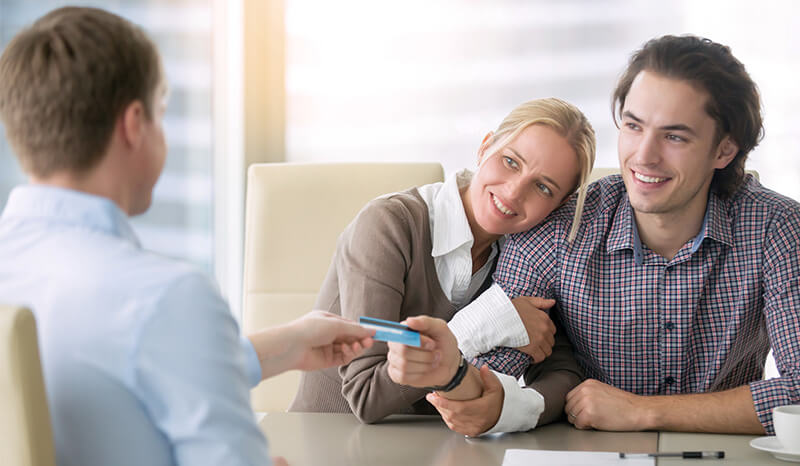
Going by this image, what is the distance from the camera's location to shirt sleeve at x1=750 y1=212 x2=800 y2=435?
1.35 m

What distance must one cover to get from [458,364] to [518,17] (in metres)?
2.04

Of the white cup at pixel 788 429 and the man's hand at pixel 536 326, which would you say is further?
the man's hand at pixel 536 326

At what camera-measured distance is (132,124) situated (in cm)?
76

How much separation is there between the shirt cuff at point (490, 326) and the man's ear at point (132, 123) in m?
0.82

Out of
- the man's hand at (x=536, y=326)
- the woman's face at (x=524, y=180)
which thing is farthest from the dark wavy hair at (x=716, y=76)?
the man's hand at (x=536, y=326)

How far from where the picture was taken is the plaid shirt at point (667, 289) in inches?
60.7

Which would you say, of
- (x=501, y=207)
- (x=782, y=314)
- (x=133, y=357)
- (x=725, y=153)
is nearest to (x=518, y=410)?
(x=501, y=207)

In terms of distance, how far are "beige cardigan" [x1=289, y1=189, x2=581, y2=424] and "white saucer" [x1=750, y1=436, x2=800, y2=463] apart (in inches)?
13.3

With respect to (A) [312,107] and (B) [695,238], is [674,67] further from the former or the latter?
(A) [312,107]

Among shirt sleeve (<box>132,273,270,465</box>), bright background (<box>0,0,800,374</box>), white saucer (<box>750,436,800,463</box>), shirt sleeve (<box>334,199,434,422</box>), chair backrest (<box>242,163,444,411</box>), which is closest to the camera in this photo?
shirt sleeve (<box>132,273,270,465</box>)

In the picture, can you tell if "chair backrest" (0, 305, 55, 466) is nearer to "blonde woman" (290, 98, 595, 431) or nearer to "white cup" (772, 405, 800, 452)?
"blonde woman" (290, 98, 595, 431)

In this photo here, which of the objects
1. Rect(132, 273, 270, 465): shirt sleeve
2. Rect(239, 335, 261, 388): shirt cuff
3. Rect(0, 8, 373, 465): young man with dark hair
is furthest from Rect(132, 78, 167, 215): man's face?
Rect(239, 335, 261, 388): shirt cuff

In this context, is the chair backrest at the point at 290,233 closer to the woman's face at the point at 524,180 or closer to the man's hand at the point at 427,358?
the woman's face at the point at 524,180

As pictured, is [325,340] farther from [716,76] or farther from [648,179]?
[716,76]
